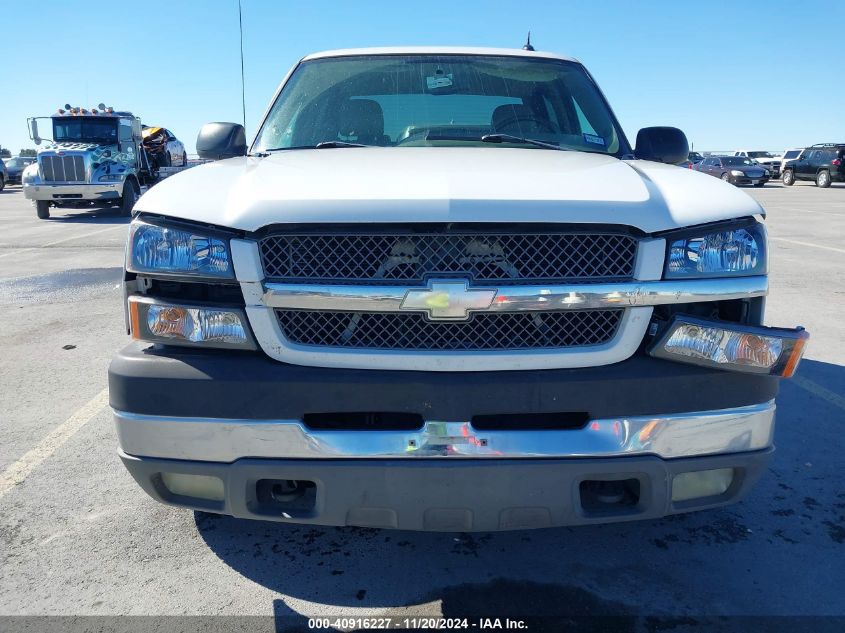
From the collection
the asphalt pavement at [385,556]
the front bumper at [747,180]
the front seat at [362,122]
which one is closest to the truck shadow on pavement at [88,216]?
the front seat at [362,122]

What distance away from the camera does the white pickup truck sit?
2.02 m

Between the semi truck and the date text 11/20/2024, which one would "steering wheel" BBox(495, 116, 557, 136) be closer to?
the date text 11/20/2024

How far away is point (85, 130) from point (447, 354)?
1793 cm

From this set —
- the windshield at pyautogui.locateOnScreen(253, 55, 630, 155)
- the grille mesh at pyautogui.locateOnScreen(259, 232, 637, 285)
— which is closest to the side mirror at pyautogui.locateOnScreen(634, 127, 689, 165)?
the windshield at pyautogui.locateOnScreen(253, 55, 630, 155)

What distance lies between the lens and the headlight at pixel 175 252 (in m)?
2.09

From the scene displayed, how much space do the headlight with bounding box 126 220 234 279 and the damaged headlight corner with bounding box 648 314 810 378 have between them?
1367 mm

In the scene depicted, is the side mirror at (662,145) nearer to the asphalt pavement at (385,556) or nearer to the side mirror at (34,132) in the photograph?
the asphalt pavement at (385,556)

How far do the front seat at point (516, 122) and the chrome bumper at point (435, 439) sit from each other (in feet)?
6.17

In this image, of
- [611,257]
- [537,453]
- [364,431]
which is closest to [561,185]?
[611,257]

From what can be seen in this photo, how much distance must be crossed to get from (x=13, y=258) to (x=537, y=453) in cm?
1032

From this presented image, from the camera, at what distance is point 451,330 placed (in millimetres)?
2074

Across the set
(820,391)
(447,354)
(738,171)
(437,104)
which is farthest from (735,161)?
(447,354)

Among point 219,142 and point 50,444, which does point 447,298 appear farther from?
point 50,444

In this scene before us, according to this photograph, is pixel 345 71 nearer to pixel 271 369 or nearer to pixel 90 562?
pixel 271 369
